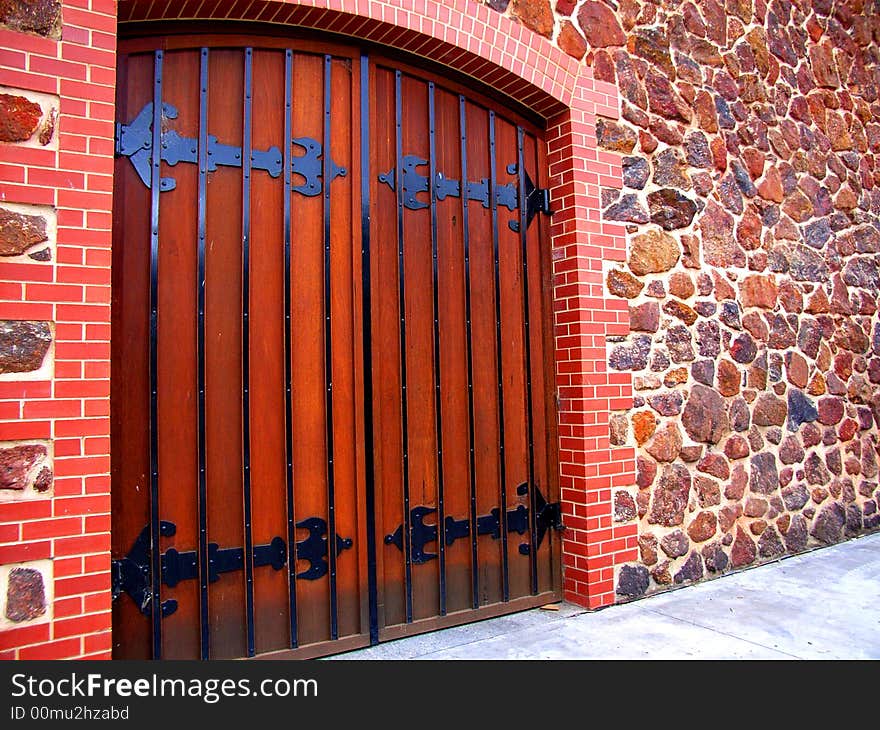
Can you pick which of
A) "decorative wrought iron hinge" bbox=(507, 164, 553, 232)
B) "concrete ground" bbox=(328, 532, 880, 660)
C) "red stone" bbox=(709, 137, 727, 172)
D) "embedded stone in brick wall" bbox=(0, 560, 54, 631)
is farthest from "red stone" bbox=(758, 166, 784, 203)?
"embedded stone in brick wall" bbox=(0, 560, 54, 631)

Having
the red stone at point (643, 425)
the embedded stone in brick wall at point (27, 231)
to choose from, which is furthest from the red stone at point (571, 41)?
the embedded stone in brick wall at point (27, 231)

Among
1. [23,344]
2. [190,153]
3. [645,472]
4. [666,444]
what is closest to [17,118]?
[190,153]

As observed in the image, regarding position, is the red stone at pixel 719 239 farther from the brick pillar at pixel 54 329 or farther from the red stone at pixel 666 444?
the brick pillar at pixel 54 329

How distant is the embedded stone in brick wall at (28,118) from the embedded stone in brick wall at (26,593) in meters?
1.44

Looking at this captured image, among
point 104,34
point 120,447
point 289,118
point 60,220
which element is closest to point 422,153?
point 289,118

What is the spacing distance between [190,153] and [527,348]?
6.58ft

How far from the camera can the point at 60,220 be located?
7.63ft

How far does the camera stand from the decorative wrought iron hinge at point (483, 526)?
330cm

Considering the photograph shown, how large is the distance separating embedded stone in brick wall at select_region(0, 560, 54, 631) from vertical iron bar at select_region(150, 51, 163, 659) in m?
0.45

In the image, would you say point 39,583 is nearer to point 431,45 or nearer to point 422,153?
point 422,153

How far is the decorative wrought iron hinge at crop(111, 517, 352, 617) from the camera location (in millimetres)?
2598

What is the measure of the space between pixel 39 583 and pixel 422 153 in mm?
2563

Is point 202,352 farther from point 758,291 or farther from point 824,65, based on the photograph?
point 824,65

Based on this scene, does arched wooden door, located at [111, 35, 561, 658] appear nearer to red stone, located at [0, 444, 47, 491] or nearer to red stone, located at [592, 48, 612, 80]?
red stone, located at [0, 444, 47, 491]
